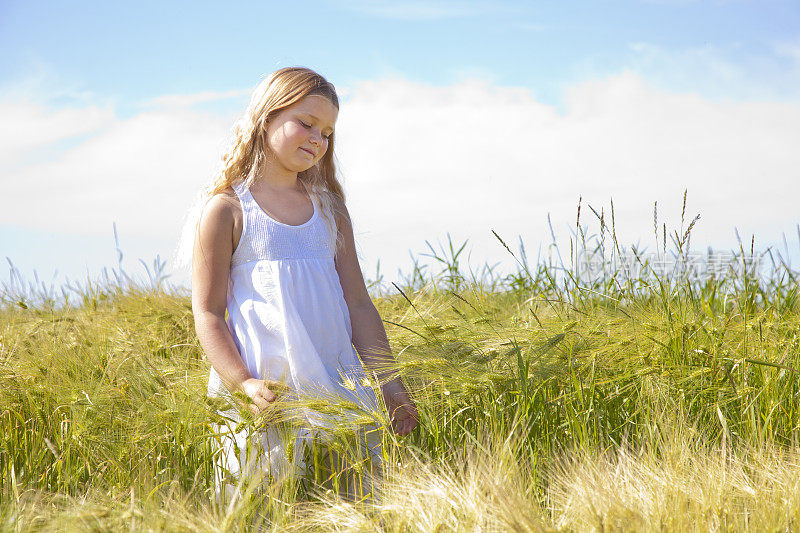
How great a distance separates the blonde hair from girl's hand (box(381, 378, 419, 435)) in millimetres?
472

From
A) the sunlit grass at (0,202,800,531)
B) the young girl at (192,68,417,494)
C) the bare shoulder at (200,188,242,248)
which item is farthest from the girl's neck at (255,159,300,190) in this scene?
the sunlit grass at (0,202,800,531)

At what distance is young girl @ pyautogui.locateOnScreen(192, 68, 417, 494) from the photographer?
6.29 feet

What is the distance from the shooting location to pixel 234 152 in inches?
85.4

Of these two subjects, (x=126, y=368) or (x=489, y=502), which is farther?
(x=126, y=368)

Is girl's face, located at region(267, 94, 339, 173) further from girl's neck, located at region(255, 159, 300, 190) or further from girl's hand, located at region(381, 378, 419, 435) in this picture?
girl's hand, located at region(381, 378, 419, 435)

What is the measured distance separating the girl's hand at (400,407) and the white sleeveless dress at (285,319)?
0.21 feet

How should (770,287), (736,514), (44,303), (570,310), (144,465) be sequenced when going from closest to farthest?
(736,514) → (144,465) → (570,310) → (770,287) → (44,303)

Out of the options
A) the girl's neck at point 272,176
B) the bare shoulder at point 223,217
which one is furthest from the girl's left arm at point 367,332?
the bare shoulder at point 223,217

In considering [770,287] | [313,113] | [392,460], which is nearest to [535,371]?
[392,460]

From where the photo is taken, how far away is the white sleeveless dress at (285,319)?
1931 millimetres

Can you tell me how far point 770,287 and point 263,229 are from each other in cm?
240

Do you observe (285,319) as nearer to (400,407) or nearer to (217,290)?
(217,290)

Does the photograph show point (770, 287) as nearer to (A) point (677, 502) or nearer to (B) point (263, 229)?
(A) point (677, 502)

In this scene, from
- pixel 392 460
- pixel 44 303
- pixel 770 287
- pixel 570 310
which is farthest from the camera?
pixel 44 303
